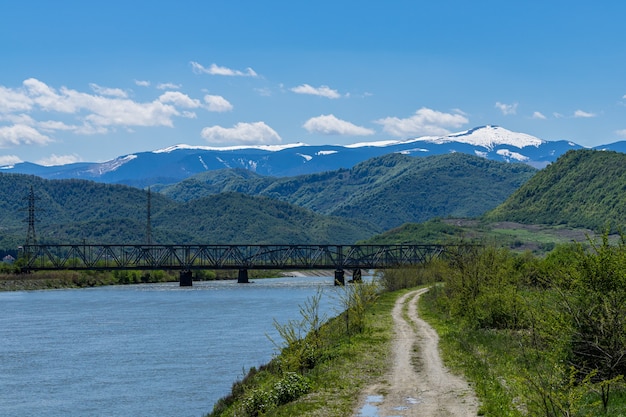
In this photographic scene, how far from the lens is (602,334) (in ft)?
105

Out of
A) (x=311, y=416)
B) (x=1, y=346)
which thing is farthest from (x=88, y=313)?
(x=311, y=416)

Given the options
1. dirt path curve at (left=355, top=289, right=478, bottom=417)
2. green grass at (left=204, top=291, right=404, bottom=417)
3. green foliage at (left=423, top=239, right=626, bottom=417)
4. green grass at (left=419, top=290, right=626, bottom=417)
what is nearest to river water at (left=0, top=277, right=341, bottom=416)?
green grass at (left=204, top=291, right=404, bottom=417)

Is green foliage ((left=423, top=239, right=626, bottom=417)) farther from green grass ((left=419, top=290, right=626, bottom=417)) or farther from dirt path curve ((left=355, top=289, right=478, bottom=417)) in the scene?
dirt path curve ((left=355, top=289, right=478, bottom=417))

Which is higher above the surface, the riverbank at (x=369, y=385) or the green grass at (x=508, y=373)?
the green grass at (x=508, y=373)

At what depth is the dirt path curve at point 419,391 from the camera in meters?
31.7

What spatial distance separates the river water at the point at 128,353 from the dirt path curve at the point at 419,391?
6967 mm

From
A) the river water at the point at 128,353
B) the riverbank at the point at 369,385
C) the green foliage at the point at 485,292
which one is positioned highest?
the green foliage at the point at 485,292

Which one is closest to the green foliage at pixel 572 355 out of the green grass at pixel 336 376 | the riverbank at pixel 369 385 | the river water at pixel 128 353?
the riverbank at pixel 369 385

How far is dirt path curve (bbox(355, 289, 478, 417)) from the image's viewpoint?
31.7 metres

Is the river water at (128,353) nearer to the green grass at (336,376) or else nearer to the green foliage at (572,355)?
the green grass at (336,376)

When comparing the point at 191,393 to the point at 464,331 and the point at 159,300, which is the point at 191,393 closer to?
the point at 464,331

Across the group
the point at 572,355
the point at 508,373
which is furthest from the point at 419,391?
the point at 572,355

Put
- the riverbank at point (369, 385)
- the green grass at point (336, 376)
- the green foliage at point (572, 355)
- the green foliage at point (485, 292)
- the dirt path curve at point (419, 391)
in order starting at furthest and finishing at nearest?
1. the green foliage at point (485, 292)
2. the green grass at point (336, 376)
3. the riverbank at point (369, 385)
4. the dirt path curve at point (419, 391)
5. the green foliage at point (572, 355)

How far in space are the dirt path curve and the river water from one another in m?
6.97
